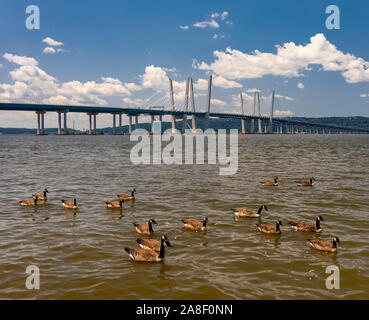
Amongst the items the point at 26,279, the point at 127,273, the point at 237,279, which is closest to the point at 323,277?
the point at 237,279

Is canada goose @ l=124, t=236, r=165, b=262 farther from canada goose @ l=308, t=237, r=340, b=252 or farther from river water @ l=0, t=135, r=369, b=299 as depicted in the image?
canada goose @ l=308, t=237, r=340, b=252

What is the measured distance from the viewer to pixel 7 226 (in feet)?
44.6

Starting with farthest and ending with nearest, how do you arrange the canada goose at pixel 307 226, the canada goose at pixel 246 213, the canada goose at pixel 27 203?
the canada goose at pixel 27 203, the canada goose at pixel 246 213, the canada goose at pixel 307 226

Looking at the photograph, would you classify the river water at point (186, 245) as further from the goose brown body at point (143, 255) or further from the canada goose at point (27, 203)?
the canada goose at point (27, 203)

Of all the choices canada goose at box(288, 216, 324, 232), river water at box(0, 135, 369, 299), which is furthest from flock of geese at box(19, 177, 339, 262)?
river water at box(0, 135, 369, 299)

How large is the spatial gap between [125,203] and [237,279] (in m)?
10.0

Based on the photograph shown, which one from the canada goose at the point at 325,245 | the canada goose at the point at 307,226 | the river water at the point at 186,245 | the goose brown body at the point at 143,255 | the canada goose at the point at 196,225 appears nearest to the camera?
the river water at the point at 186,245

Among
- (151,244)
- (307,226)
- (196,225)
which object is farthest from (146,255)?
(307,226)

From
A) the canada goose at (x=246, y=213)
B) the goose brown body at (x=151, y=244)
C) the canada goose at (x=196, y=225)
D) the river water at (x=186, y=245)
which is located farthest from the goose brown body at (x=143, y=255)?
the canada goose at (x=246, y=213)

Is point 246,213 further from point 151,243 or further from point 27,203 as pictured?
point 27,203

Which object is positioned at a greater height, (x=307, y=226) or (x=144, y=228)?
(x=307, y=226)

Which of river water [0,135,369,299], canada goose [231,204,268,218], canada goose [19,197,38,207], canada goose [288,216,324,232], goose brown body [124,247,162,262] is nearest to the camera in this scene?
river water [0,135,369,299]
